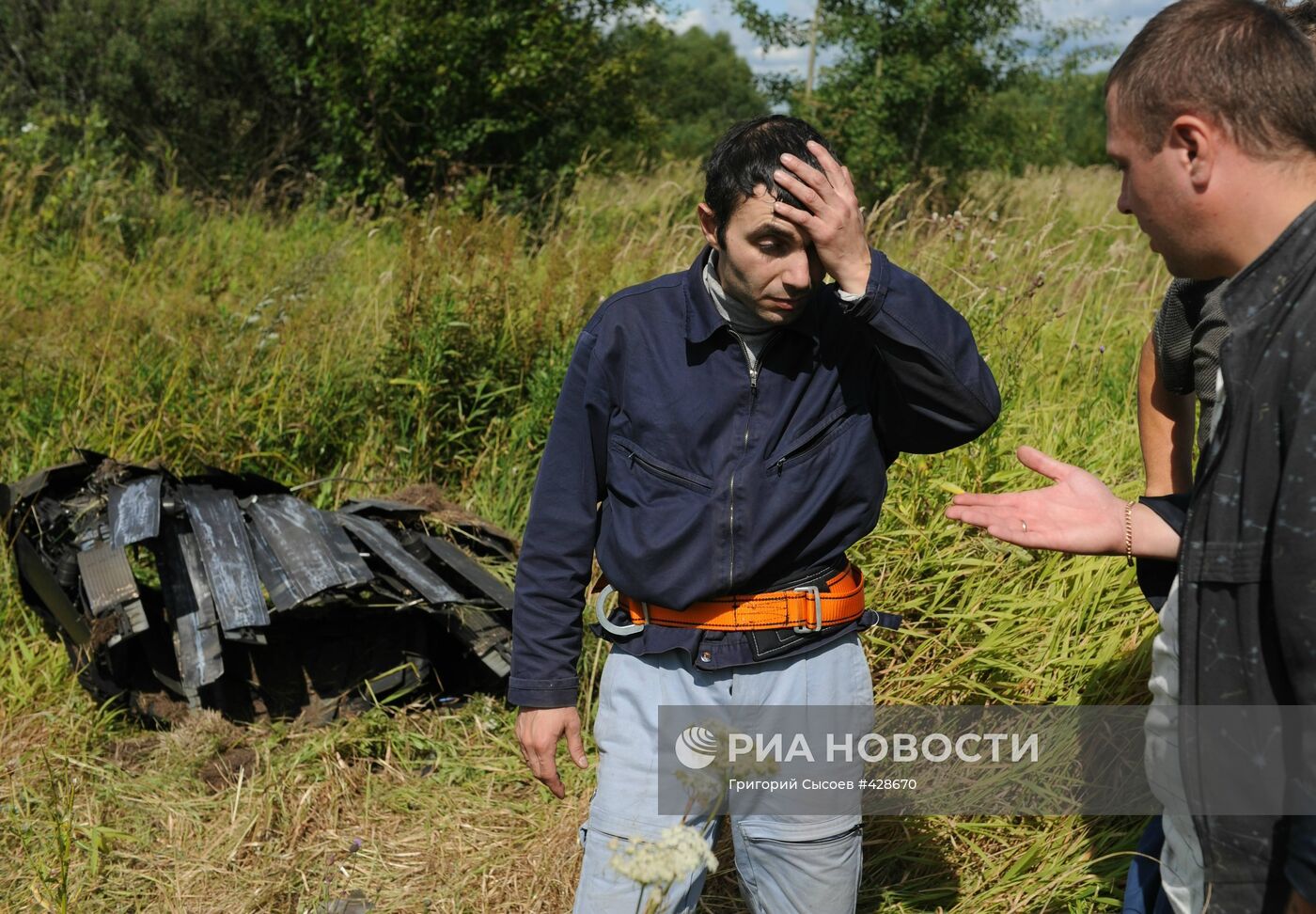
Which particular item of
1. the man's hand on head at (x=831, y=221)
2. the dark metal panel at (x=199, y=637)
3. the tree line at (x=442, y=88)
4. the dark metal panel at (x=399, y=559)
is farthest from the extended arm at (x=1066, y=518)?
the tree line at (x=442, y=88)

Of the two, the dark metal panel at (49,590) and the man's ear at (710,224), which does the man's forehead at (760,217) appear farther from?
the dark metal panel at (49,590)

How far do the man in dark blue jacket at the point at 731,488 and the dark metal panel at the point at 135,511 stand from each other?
191 centimetres

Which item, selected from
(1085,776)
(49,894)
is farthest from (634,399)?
(49,894)

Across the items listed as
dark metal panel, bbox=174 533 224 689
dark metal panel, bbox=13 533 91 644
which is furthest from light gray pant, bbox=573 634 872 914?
dark metal panel, bbox=13 533 91 644

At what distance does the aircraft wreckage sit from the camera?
3.53 m

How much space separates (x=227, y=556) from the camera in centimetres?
364

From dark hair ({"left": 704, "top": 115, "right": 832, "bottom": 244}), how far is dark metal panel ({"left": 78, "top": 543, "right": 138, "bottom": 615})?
2.41 m

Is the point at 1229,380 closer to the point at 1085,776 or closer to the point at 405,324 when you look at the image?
the point at 1085,776

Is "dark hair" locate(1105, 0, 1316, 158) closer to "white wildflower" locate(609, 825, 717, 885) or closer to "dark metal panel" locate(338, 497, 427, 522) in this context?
"white wildflower" locate(609, 825, 717, 885)

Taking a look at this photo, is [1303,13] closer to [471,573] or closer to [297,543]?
[471,573]

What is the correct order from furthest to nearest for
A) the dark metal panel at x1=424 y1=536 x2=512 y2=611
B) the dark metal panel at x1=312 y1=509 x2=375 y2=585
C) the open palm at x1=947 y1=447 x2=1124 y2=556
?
the dark metal panel at x1=424 y1=536 x2=512 y2=611, the dark metal panel at x1=312 y1=509 x2=375 y2=585, the open palm at x1=947 y1=447 x2=1124 y2=556

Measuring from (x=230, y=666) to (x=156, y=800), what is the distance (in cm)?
58

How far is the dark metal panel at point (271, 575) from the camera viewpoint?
11.5 ft

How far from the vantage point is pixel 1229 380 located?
1.38 m
